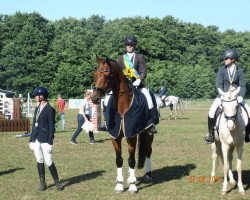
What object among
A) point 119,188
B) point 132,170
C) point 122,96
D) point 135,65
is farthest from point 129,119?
point 119,188

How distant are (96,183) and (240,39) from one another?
95936 millimetres

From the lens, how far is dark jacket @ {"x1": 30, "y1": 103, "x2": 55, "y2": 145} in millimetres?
10078

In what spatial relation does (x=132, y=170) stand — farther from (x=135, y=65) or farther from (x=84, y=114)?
(x=84, y=114)

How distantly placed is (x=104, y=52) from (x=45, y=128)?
79745 millimetres

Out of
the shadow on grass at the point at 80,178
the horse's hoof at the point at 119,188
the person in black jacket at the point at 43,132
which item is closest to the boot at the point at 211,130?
the horse's hoof at the point at 119,188

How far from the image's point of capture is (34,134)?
10.2 m

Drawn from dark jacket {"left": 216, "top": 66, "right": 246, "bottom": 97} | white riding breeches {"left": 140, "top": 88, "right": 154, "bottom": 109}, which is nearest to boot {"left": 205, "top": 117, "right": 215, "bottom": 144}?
dark jacket {"left": 216, "top": 66, "right": 246, "bottom": 97}

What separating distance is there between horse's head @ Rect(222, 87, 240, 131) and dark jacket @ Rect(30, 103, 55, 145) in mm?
3646

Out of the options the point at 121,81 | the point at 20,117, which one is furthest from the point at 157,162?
the point at 20,117

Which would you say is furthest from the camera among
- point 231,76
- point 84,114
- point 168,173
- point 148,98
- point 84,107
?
point 84,107

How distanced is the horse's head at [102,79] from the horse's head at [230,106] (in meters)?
2.34

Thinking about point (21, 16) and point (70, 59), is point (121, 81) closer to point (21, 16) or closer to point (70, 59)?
point (70, 59)

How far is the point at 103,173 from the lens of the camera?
1219 cm

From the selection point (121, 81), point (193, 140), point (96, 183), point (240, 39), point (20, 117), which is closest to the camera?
point (121, 81)
